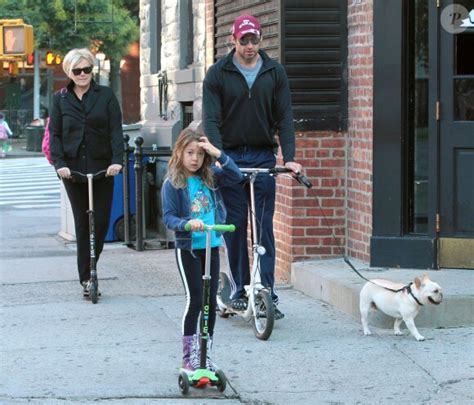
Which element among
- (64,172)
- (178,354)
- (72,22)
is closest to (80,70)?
(64,172)

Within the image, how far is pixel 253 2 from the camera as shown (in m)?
10.4

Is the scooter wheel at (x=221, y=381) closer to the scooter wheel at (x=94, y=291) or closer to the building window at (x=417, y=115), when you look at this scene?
the scooter wheel at (x=94, y=291)

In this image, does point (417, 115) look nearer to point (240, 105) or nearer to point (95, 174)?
point (240, 105)

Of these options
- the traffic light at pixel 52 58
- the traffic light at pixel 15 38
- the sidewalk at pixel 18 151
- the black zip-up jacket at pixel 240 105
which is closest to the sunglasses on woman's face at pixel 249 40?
the black zip-up jacket at pixel 240 105

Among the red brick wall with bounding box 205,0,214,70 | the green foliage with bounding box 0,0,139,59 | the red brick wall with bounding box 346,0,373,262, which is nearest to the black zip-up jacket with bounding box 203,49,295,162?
the red brick wall with bounding box 346,0,373,262

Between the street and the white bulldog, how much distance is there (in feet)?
0.45

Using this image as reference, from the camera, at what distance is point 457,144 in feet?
29.0

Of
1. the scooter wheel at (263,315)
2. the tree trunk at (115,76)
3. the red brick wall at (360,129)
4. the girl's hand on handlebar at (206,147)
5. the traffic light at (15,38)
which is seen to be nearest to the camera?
the girl's hand on handlebar at (206,147)

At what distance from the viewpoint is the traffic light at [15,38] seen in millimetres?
21234

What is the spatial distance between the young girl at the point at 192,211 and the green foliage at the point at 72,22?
38.9m

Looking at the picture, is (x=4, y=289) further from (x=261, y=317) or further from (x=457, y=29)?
(x=457, y=29)

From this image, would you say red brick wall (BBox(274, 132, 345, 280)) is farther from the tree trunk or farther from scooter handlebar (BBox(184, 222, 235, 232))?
the tree trunk

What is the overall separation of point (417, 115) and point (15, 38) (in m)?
13.6

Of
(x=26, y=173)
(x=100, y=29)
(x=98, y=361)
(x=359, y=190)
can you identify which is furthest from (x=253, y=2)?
(x=100, y=29)
